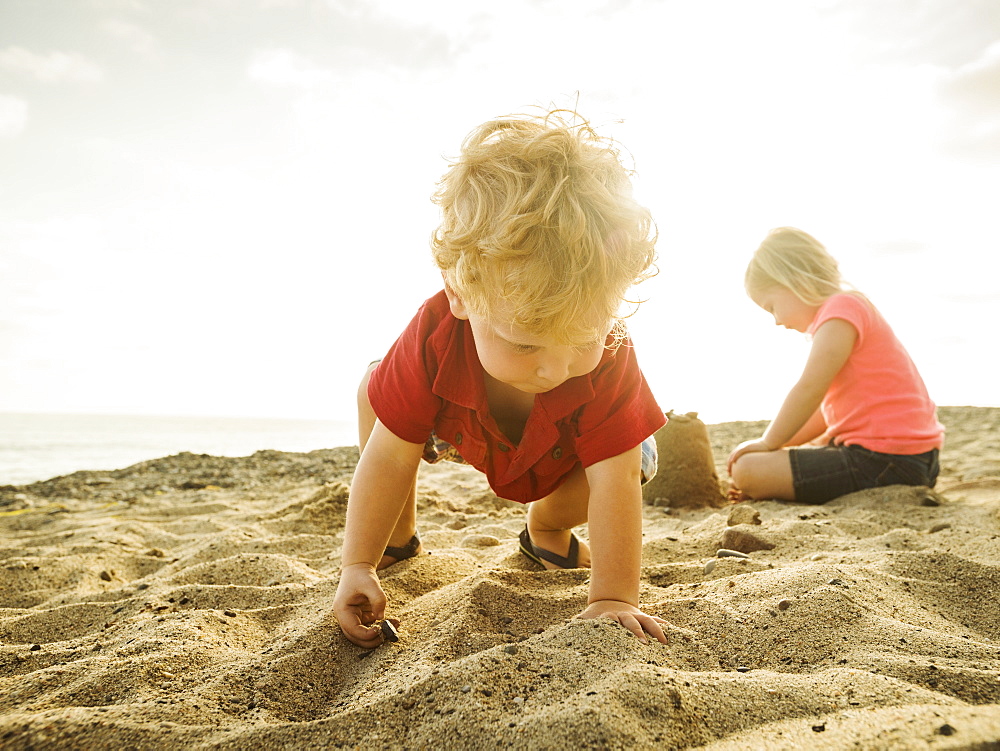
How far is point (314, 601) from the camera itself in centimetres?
221

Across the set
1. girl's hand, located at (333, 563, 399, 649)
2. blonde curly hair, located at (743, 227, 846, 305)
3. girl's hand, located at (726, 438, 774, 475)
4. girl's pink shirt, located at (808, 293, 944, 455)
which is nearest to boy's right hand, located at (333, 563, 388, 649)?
girl's hand, located at (333, 563, 399, 649)

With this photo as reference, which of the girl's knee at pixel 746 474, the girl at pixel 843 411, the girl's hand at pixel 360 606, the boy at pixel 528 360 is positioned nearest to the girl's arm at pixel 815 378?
the girl at pixel 843 411

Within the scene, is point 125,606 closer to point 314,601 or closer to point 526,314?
point 314,601

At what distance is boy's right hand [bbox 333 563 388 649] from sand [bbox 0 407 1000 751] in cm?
4

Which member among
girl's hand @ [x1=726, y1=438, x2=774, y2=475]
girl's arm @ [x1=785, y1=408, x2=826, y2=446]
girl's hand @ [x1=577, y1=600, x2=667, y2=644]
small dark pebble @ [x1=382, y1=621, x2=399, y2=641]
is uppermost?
girl's arm @ [x1=785, y1=408, x2=826, y2=446]

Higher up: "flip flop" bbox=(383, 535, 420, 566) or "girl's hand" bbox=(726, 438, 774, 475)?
"girl's hand" bbox=(726, 438, 774, 475)

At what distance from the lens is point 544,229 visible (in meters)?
1.68

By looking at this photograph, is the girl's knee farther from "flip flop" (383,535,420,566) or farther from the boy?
"flip flop" (383,535,420,566)

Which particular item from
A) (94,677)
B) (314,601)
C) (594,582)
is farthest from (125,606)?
(594,582)

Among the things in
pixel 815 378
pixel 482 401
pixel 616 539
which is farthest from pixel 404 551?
pixel 815 378

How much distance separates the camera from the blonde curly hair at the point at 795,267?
4.13 meters

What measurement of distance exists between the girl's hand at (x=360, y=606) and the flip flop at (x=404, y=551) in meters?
0.63

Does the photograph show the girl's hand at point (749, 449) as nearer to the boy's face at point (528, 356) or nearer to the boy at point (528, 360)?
→ the boy at point (528, 360)

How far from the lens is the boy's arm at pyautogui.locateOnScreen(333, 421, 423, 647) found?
193cm
